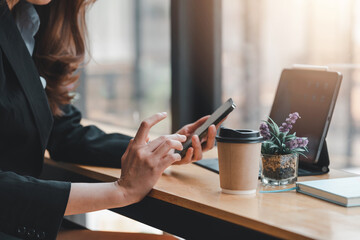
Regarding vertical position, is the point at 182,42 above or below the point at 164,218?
above

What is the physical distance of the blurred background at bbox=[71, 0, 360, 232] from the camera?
192cm

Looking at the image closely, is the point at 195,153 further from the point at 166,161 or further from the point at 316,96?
the point at 316,96

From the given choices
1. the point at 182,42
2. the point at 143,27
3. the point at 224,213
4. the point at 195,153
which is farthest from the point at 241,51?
the point at 224,213

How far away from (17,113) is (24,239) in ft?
1.10

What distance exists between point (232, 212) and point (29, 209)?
0.44m

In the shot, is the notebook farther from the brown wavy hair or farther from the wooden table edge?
the brown wavy hair

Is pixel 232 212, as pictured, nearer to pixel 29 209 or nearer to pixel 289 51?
pixel 29 209

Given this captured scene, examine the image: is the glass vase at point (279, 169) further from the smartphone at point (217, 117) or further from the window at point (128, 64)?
the window at point (128, 64)

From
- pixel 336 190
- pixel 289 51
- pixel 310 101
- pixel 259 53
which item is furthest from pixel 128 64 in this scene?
pixel 336 190

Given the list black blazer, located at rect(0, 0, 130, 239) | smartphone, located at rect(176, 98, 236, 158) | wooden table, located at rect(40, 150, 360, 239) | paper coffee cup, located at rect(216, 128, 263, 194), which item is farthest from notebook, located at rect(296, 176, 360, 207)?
black blazer, located at rect(0, 0, 130, 239)

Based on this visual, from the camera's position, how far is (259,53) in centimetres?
215

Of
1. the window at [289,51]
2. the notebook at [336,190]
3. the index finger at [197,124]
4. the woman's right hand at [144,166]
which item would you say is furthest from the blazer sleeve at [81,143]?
the window at [289,51]

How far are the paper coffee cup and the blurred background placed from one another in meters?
0.51

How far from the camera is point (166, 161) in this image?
1209mm
